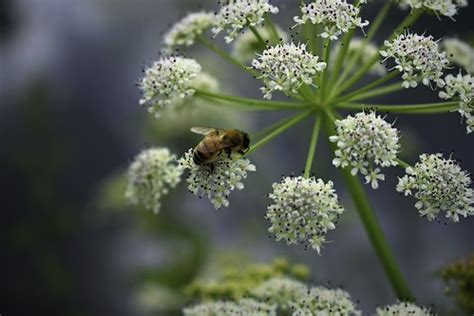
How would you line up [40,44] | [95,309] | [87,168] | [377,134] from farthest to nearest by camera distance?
[40,44] → [87,168] → [95,309] → [377,134]

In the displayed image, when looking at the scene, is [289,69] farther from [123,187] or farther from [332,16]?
[123,187]

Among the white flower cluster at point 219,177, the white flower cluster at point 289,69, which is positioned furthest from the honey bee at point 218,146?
the white flower cluster at point 289,69

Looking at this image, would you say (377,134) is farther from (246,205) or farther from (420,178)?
(246,205)

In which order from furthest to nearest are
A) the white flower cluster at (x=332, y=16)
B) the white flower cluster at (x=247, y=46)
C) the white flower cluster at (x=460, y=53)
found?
the white flower cluster at (x=247, y=46) → the white flower cluster at (x=460, y=53) → the white flower cluster at (x=332, y=16)

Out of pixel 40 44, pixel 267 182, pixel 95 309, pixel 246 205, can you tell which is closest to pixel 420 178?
pixel 267 182

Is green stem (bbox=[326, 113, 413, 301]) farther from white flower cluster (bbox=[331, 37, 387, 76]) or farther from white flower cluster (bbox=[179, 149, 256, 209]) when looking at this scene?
white flower cluster (bbox=[331, 37, 387, 76])

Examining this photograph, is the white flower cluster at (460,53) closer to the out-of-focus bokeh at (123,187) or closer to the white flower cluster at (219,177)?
the out-of-focus bokeh at (123,187)
